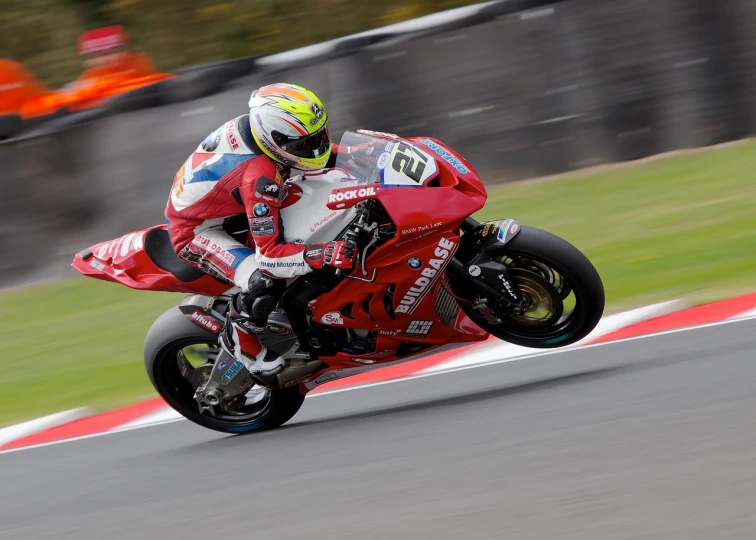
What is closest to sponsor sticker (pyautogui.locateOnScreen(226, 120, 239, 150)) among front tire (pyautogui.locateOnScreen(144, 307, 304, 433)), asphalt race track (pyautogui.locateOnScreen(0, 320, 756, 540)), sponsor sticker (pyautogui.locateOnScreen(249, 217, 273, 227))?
sponsor sticker (pyautogui.locateOnScreen(249, 217, 273, 227))

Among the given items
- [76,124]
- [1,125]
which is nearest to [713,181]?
[76,124]

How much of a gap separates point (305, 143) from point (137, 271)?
1129 millimetres

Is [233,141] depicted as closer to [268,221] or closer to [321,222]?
[268,221]

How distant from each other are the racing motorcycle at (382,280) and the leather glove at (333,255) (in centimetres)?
8

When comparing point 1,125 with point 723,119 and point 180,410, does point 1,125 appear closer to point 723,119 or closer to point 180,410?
point 180,410

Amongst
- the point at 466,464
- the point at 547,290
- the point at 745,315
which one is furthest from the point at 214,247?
the point at 745,315

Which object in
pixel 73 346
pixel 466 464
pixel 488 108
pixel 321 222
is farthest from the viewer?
pixel 488 108

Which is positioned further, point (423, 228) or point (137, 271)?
point (137, 271)

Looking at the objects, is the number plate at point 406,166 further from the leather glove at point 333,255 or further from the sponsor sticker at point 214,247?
the sponsor sticker at point 214,247

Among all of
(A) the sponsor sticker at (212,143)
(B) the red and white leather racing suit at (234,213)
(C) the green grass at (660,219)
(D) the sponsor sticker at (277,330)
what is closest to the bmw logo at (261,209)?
(B) the red and white leather racing suit at (234,213)

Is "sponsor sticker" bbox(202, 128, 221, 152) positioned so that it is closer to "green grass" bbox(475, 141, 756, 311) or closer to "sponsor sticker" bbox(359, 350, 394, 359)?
"sponsor sticker" bbox(359, 350, 394, 359)

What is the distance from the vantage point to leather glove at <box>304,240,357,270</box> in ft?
16.3

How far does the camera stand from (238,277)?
529cm

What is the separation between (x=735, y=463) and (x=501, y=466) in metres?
0.84
